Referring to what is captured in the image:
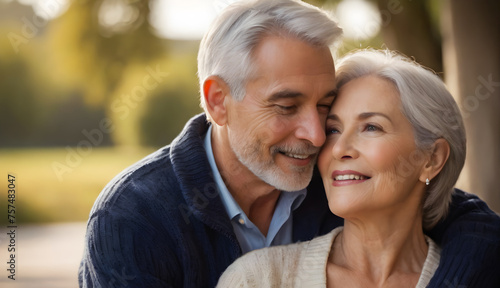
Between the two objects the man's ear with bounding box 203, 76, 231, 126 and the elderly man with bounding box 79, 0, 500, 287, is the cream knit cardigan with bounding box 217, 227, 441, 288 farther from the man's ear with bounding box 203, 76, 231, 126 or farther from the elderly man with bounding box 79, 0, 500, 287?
the man's ear with bounding box 203, 76, 231, 126

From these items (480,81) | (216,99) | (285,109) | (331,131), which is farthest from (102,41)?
(331,131)

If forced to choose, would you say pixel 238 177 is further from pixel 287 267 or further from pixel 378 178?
pixel 378 178

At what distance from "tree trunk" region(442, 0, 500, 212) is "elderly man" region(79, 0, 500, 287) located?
3056 mm

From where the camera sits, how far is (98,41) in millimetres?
7430

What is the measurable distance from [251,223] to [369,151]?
2.29 ft

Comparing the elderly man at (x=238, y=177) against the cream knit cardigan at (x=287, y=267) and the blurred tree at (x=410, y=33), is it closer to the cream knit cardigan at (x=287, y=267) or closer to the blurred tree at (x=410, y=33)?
the cream knit cardigan at (x=287, y=267)

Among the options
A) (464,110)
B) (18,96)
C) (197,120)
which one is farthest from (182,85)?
(197,120)

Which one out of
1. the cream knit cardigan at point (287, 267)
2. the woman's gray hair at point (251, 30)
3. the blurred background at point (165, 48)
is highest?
the blurred background at point (165, 48)

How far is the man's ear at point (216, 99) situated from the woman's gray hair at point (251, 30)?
0.03m

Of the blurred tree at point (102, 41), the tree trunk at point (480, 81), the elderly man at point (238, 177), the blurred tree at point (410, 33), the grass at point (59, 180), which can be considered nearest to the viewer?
the elderly man at point (238, 177)

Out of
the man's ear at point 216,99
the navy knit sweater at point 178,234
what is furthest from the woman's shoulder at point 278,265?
the man's ear at point 216,99

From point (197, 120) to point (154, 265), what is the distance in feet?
2.72

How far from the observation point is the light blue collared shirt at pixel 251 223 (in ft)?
8.91

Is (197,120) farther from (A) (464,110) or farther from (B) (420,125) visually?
(A) (464,110)
